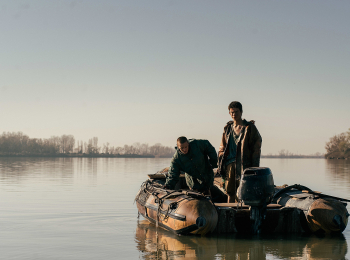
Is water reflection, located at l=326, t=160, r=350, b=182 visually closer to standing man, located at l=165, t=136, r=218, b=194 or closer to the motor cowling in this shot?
standing man, located at l=165, t=136, r=218, b=194

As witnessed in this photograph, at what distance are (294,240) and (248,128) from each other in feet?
6.54

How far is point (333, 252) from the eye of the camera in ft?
18.6

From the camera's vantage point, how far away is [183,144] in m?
6.95

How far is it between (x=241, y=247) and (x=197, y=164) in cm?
182

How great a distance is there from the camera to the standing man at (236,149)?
6828mm

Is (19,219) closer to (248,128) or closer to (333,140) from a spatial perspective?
(248,128)

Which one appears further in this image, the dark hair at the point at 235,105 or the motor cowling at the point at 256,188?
the dark hair at the point at 235,105

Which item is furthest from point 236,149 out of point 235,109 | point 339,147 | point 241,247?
point 339,147

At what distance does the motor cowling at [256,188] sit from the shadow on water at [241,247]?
26.7 inches

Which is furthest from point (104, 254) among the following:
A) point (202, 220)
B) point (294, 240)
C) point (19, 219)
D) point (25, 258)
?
point (19, 219)

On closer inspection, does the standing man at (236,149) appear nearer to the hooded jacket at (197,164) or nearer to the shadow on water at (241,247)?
the hooded jacket at (197,164)

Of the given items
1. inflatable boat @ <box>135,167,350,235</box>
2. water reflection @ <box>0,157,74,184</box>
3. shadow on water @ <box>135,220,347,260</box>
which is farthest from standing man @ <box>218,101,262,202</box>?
water reflection @ <box>0,157,74,184</box>

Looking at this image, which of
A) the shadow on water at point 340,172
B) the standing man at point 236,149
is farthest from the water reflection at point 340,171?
the standing man at point 236,149

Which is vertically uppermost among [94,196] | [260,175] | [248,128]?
[248,128]
